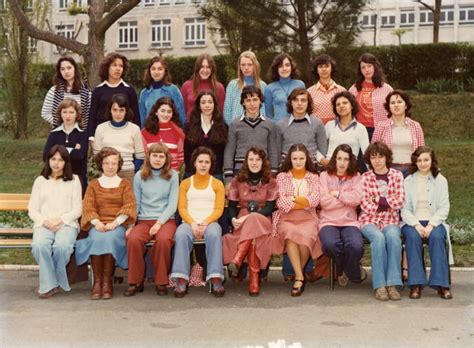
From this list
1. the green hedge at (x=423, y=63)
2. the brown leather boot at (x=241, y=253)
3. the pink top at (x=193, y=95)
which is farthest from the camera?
the green hedge at (x=423, y=63)

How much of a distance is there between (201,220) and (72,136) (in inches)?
64.4

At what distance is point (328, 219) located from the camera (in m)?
7.80

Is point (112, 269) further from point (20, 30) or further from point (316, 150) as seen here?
point (20, 30)

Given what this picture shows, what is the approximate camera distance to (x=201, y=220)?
7844 millimetres

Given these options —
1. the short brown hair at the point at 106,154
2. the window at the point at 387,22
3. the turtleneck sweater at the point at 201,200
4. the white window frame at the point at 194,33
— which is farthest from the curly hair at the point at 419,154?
the window at the point at 387,22

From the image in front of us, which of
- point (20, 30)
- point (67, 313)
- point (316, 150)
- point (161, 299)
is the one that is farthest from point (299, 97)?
point (20, 30)

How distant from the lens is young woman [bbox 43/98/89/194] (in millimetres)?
8250

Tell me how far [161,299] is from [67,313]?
3.03 feet

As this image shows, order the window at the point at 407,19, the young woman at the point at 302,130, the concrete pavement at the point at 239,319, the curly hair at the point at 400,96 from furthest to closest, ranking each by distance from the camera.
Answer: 1. the window at the point at 407,19
2. the young woman at the point at 302,130
3. the curly hair at the point at 400,96
4. the concrete pavement at the point at 239,319

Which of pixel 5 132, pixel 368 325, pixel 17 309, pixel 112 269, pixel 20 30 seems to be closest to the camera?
pixel 368 325

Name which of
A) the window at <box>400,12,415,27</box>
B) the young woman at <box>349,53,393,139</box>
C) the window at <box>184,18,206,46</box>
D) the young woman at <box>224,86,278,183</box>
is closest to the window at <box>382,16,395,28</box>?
the window at <box>400,12,415,27</box>

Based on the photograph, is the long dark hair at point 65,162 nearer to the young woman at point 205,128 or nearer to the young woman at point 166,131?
the young woman at point 166,131

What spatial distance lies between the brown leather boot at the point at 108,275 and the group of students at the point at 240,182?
1 centimetres

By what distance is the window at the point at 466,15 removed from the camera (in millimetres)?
48438
